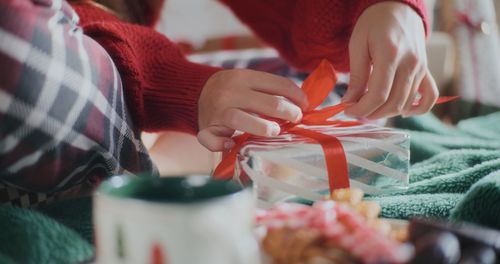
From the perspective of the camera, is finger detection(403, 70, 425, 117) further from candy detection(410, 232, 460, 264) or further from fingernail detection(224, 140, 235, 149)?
candy detection(410, 232, 460, 264)

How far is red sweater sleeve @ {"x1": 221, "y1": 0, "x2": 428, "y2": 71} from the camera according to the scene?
0.67 metres

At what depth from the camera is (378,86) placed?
1.60ft

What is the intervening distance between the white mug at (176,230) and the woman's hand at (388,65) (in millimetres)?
269

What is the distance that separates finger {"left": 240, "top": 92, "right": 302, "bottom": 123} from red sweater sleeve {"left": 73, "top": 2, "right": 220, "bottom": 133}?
82 millimetres

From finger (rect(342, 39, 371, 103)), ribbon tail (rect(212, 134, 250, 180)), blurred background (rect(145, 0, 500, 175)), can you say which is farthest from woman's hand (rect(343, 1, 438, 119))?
blurred background (rect(145, 0, 500, 175))

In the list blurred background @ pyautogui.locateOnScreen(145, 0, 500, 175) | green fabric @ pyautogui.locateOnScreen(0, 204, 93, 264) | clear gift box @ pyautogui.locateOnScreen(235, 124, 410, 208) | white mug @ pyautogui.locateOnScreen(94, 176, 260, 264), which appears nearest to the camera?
white mug @ pyautogui.locateOnScreen(94, 176, 260, 264)

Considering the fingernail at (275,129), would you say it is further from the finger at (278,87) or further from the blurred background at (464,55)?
the blurred background at (464,55)

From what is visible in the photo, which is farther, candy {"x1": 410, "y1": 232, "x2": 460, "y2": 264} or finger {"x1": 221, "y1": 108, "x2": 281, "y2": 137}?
finger {"x1": 221, "y1": 108, "x2": 281, "y2": 137}

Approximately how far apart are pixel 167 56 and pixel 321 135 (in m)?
0.21

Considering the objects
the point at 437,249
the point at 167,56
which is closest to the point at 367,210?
the point at 437,249

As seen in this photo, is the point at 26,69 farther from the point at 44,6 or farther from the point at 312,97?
the point at 312,97

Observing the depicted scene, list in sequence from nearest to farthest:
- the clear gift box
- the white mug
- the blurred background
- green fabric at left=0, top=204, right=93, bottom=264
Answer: the white mug < green fabric at left=0, top=204, right=93, bottom=264 < the clear gift box < the blurred background

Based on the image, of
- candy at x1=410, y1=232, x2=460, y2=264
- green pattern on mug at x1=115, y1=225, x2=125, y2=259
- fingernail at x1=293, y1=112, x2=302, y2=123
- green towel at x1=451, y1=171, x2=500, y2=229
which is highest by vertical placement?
green pattern on mug at x1=115, y1=225, x2=125, y2=259

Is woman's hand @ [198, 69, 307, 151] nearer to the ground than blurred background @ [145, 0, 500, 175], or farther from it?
farther from it
